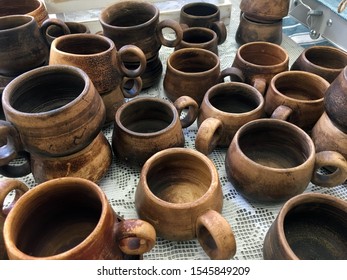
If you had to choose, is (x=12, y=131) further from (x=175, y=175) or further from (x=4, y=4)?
(x=4, y=4)

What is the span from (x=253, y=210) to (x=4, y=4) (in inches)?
46.4

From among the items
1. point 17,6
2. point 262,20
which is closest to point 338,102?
point 262,20

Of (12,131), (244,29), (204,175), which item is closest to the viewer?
(12,131)

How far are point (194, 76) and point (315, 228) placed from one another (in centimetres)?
53

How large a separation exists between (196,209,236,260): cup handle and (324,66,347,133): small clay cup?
38cm

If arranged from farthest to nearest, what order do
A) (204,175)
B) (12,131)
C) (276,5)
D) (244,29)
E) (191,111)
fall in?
(244,29)
(276,5)
(191,111)
(204,175)
(12,131)

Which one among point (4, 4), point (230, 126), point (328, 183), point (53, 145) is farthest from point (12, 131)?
point (4, 4)

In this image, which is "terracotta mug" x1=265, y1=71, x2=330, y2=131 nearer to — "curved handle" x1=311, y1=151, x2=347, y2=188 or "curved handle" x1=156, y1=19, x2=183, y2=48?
"curved handle" x1=311, y1=151, x2=347, y2=188

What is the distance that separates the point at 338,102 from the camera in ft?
2.45

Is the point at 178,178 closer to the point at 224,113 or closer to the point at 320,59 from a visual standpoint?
the point at 224,113

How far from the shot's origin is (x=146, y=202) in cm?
68

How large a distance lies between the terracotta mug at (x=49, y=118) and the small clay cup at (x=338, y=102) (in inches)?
21.3

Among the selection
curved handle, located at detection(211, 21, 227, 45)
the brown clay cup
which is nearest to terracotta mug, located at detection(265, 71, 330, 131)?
the brown clay cup

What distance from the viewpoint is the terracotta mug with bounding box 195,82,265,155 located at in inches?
31.8
